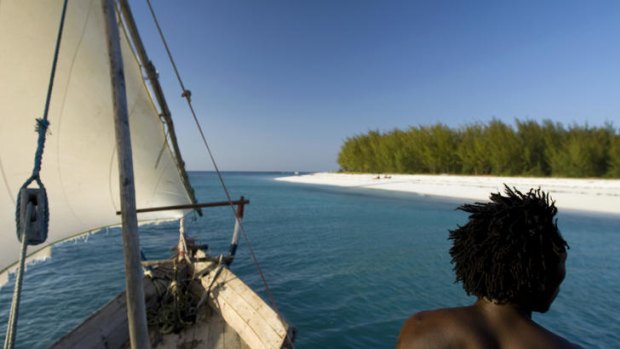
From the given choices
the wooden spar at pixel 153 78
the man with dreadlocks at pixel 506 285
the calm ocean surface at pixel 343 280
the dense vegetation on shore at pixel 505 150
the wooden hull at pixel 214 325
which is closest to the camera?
the man with dreadlocks at pixel 506 285

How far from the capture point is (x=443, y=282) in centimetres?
1002

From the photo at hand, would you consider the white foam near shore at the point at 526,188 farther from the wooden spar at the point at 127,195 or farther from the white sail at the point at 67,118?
the wooden spar at the point at 127,195

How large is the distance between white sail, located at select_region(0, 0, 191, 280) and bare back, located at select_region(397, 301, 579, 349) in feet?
14.3

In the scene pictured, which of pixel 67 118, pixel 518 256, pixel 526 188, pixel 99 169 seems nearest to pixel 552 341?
pixel 518 256

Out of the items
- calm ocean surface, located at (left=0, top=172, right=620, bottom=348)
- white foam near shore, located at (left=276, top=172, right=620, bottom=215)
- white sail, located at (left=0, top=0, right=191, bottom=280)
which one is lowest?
calm ocean surface, located at (left=0, top=172, right=620, bottom=348)

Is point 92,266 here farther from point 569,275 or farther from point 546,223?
point 569,275

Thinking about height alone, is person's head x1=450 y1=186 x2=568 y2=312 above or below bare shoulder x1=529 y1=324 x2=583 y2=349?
above

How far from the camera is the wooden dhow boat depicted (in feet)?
7.27

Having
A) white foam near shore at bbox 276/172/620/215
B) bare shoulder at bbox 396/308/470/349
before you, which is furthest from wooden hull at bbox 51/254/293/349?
white foam near shore at bbox 276/172/620/215

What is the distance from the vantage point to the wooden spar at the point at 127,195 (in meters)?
2.18

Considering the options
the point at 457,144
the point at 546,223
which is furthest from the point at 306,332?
the point at 457,144

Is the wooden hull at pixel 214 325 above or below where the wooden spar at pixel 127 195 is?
below

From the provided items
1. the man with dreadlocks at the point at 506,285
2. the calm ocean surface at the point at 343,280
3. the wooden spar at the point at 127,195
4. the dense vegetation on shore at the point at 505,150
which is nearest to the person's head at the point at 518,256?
the man with dreadlocks at the point at 506,285

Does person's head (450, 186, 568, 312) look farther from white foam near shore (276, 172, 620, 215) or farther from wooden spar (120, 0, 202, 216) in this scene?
white foam near shore (276, 172, 620, 215)
